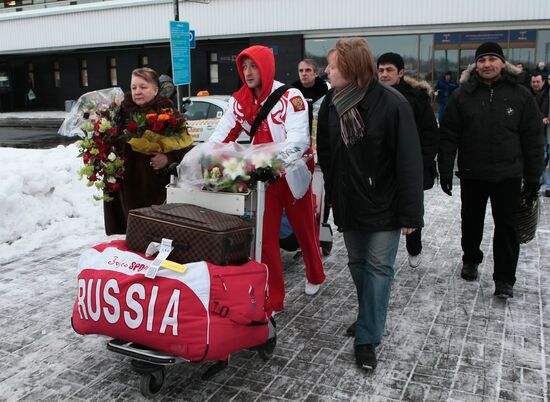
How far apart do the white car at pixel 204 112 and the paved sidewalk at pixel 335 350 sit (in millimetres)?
6300

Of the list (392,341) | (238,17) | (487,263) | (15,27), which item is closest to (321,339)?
(392,341)

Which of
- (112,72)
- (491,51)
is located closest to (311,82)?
(491,51)

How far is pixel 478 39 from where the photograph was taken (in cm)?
2059

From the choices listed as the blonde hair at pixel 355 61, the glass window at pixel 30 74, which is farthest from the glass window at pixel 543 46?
the glass window at pixel 30 74

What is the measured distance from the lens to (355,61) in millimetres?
3459

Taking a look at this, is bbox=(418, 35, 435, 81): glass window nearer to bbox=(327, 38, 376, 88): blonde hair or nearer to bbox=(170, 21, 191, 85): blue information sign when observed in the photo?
bbox=(170, 21, 191, 85): blue information sign

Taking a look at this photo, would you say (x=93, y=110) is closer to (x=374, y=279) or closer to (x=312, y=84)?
(x=374, y=279)

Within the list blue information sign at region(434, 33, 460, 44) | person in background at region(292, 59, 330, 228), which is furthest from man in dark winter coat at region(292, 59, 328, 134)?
blue information sign at region(434, 33, 460, 44)

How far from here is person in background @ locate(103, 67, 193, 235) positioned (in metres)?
4.44

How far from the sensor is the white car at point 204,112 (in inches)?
450

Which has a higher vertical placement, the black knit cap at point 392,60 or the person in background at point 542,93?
the black knit cap at point 392,60

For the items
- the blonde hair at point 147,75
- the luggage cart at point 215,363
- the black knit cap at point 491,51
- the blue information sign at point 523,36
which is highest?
the blue information sign at point 523,36

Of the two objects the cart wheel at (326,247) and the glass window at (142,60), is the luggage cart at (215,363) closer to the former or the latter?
the cart wheel at (326,247)

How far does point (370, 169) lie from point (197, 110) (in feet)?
29.6
